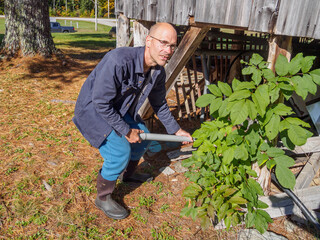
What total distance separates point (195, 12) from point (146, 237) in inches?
99.0

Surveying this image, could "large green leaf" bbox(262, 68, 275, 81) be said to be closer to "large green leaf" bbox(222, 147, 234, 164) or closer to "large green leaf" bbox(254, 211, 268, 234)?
"large green leaf" bbox(222, 147, 234, 164)

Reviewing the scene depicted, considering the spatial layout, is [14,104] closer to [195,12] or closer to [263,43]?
[195,12]

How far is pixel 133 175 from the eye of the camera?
3531 millimetres

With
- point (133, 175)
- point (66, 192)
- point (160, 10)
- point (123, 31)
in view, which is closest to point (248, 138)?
point (133, 175)

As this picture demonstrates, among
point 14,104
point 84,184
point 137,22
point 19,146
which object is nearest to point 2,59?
point 14,104

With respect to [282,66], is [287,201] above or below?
below

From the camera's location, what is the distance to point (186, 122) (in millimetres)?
5504

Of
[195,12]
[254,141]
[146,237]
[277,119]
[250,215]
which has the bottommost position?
[146,237]

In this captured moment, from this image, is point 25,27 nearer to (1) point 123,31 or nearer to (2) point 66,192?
(1) point 123,31

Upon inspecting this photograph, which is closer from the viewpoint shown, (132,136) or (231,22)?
(132,136)

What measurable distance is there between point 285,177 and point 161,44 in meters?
1.47

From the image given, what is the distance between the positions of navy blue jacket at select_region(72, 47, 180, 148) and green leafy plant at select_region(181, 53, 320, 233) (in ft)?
2.16

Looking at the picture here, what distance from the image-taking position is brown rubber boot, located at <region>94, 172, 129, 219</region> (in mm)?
2799

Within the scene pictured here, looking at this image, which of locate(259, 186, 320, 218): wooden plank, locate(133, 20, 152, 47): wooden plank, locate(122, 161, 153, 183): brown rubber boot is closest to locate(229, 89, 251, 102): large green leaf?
locate(259, 186, 320, 218): wooden plank
